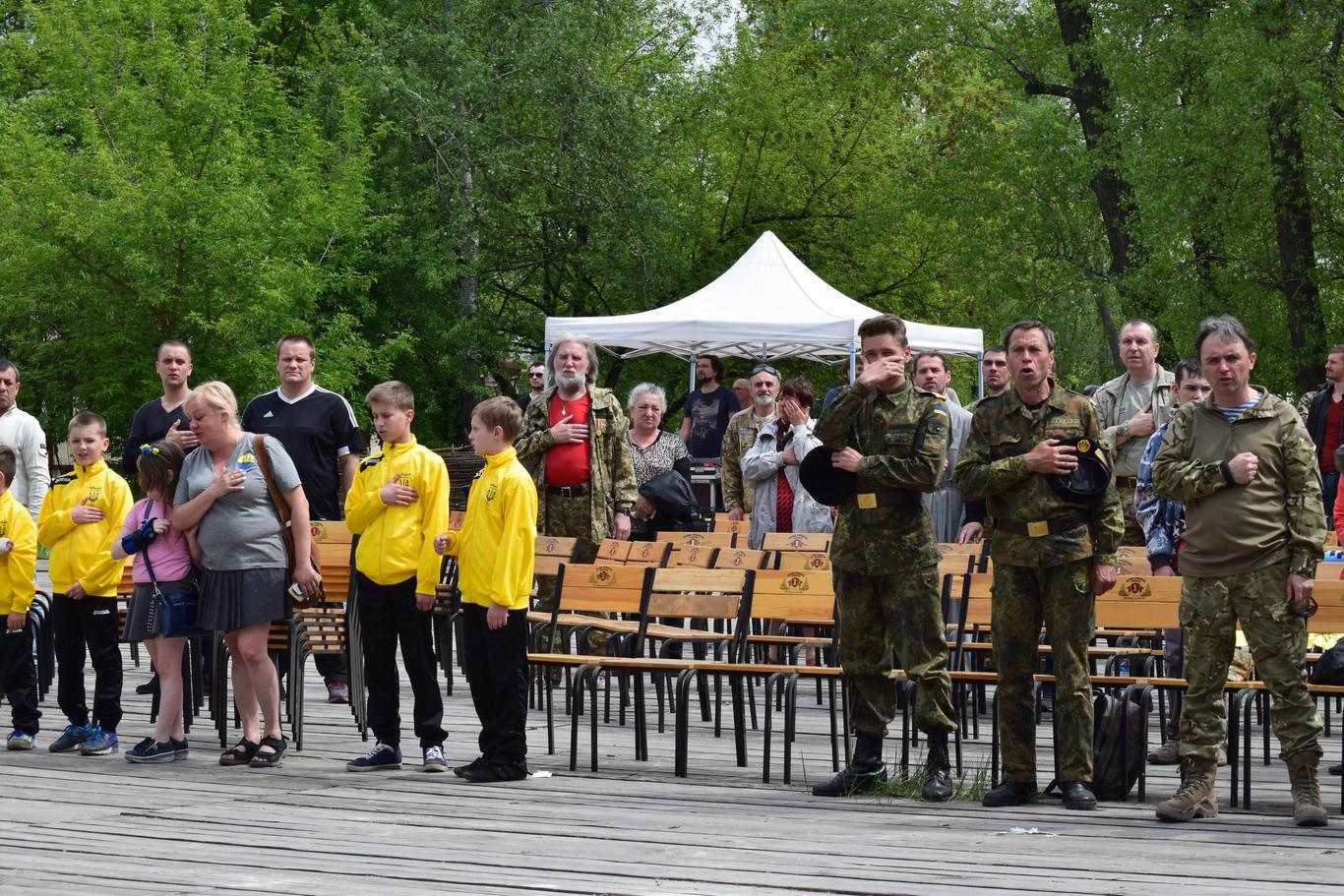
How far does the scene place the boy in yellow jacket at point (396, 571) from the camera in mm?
7867

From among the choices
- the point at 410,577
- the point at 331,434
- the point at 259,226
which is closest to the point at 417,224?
the point at 259,226

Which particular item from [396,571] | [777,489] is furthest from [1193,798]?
[777,489]

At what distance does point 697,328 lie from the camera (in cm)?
1931

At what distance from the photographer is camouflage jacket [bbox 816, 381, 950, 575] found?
278 inches

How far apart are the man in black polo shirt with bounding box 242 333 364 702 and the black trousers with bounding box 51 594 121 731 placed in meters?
1.46

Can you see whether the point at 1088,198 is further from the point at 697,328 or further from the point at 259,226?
the point at 259,226

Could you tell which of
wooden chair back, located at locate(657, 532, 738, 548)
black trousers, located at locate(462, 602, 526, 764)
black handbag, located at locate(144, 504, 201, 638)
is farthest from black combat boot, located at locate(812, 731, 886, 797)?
wooden chair back, located at locate(657, 532, 738, 548)

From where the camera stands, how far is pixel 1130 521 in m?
9.99

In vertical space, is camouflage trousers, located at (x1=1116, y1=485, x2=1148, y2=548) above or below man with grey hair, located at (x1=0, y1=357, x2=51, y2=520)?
below

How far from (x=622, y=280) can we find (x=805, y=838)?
23.1 metres

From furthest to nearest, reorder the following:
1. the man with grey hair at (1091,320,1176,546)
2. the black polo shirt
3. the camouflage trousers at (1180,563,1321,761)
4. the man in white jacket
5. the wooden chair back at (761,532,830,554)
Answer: the man in white jacket
the wooden chair back at (761,532,830,554)
the black polo shirt
the man with grey hair at (1091,320,1176,546)
the camouflage trousers at (1180,563,1321,761)

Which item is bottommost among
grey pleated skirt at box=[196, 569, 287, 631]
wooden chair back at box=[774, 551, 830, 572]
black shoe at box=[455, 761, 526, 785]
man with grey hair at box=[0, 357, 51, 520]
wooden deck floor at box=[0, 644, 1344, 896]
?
wooden deck floor at box=[0, 644, 1344, 896]

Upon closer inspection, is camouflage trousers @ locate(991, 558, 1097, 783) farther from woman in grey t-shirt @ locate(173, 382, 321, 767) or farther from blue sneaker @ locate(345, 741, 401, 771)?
woman in grey t-shirt @ locate(173, 382, 321, 767)

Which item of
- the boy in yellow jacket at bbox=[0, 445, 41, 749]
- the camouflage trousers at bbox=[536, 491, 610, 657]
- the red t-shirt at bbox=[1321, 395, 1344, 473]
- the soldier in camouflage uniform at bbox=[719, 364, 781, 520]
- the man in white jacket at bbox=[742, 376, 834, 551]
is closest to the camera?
the boy in yellow jacket at bbox=[0, 445, 41, 749]
